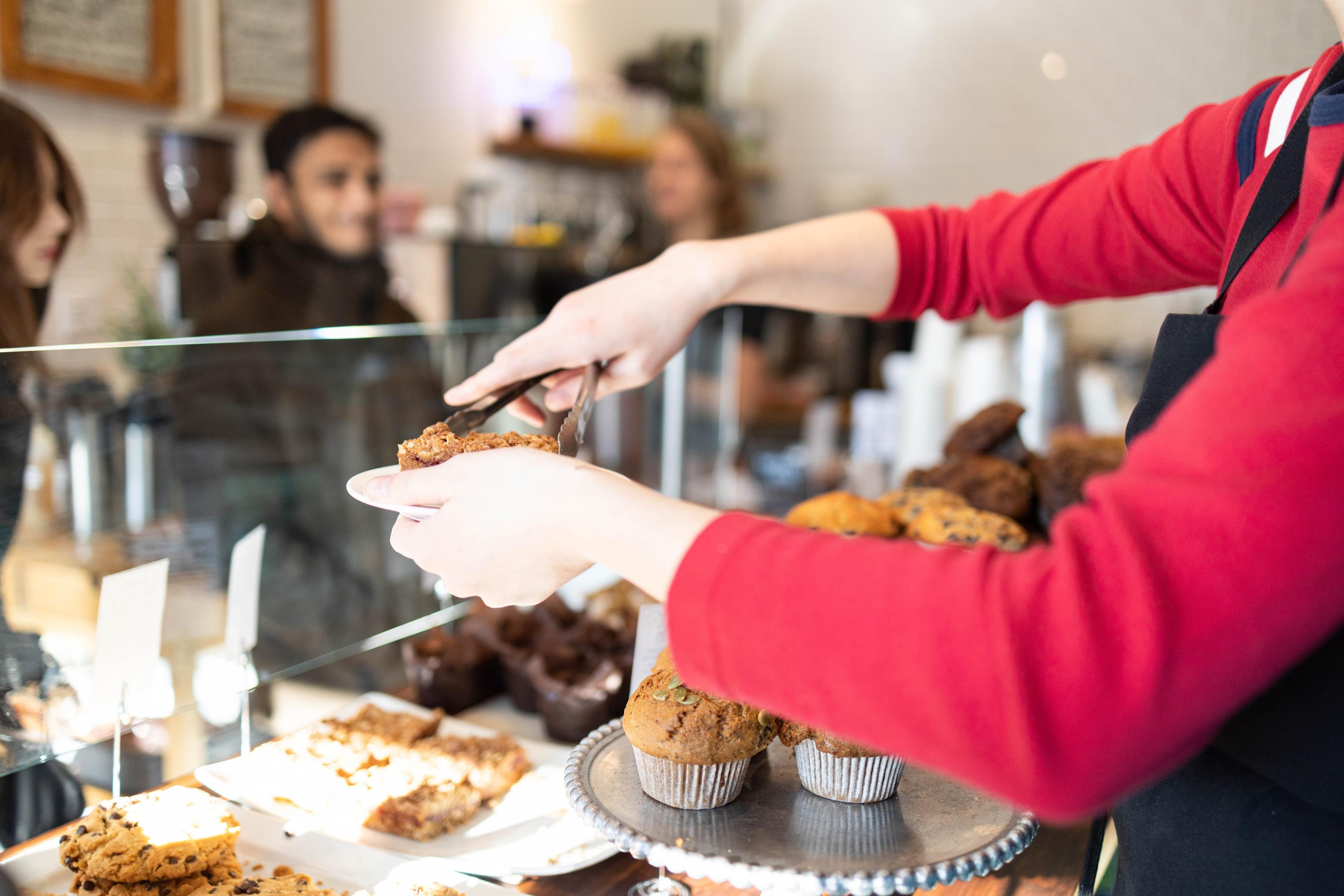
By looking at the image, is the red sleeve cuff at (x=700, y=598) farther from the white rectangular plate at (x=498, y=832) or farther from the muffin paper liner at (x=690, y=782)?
the white rectangular plate at (x=498, y=832)

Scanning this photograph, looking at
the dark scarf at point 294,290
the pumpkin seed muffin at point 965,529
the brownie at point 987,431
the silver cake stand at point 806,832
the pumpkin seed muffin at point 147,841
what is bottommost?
the pumpkin seed muffin at point 147,841

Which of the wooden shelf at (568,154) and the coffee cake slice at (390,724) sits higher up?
the wooden shelf at (568,154)

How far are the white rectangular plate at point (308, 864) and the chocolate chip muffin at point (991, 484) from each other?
0.91m

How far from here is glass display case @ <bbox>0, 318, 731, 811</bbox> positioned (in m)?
0.93

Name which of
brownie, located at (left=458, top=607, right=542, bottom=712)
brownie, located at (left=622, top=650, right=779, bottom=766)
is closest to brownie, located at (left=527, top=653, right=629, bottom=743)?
brownie, located at (left=458, top=607, right=542, bottom=712)

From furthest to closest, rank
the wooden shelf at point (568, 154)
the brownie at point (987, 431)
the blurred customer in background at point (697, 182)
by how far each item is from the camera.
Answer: the wooden shelf at point (568, 154) < the blurred customer in background at point (697, 182) < the brownie at point (987, 431)

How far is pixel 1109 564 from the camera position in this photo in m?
0.46

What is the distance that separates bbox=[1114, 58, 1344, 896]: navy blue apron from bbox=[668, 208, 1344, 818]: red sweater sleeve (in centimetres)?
16

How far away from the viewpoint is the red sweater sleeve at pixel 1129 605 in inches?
17.4

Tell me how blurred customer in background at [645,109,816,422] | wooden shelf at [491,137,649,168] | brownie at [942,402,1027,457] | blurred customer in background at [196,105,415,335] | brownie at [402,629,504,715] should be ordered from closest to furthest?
brownie at [402,629,504,715]
brownie at [942,402,1027,457]
blurred customer in background at [196,105,415,335]
blurred customer in background at [645,109,816,422]
wooden shelf at [491,137,649,168]

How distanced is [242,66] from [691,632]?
11.5 feet

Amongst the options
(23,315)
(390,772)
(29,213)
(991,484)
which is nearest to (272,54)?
(29,213)

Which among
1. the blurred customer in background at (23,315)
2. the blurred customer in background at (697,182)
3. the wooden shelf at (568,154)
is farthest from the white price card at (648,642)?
the wooden shelf at (568,154)

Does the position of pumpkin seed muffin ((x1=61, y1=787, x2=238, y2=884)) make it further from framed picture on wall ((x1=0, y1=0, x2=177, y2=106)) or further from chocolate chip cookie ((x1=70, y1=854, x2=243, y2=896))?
framed picture on wall ((x1=0, y1=0, x2=177, y2=106))
